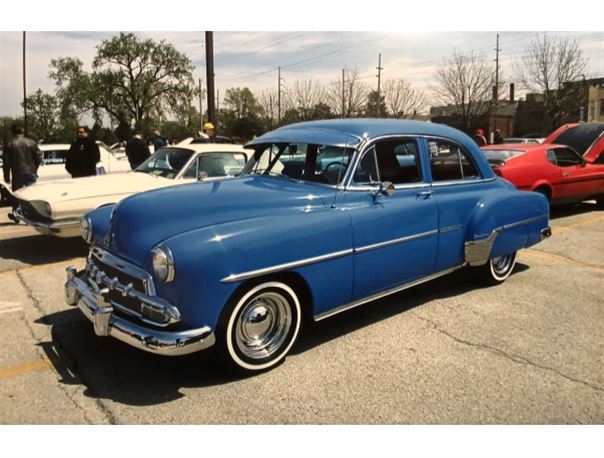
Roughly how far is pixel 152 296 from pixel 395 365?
176 cm

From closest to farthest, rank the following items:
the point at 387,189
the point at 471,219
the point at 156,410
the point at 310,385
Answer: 1. the point at 156,410
2. the point at 310,385
3. the point at 387,189
4. the point at 471,219

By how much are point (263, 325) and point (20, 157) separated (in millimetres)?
7789

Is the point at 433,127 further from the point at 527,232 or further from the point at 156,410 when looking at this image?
the point at 156,410

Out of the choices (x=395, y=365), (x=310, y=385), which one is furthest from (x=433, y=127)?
(x=310, y=385)

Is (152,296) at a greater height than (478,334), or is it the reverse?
(152,296)

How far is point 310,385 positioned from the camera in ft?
10.8

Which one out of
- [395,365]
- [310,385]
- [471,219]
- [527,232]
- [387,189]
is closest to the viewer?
[310,385]

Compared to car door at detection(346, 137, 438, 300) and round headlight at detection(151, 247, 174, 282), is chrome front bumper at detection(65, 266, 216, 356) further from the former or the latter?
car door at detection(346, 137, 438, 300)

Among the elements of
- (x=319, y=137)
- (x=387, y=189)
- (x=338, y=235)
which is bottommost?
(x=338, y=235)

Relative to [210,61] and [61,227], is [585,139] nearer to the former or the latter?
[210,61]

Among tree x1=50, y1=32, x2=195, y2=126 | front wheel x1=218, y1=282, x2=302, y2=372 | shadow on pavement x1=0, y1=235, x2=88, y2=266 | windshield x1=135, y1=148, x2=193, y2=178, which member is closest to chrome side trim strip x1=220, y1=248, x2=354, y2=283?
front wheel x1=218, y1=282, x2=302, y2=372

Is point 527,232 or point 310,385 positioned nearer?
point 310,385

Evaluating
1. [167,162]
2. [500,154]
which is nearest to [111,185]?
[167,162]

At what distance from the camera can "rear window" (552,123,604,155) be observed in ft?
36.7
